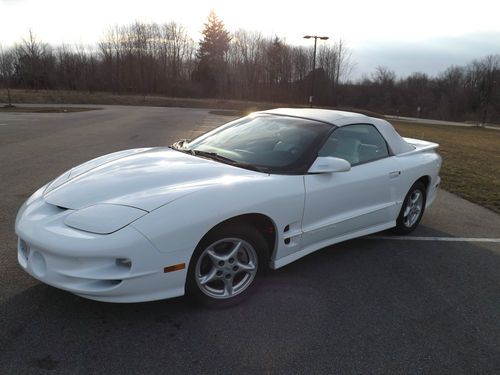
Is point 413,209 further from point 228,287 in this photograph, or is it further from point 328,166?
point 228,287

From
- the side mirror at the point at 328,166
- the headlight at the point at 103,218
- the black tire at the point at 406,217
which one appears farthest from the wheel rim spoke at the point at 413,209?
the headlight at the point at 103,218

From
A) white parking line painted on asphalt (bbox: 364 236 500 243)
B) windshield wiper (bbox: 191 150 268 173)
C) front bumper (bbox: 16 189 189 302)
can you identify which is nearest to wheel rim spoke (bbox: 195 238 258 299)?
front bumper (bbox: 16 189 189 302)

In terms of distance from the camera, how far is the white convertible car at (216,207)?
246cm

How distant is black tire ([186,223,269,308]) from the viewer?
271 centimetres

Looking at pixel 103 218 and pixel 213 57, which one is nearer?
pixel 103 218

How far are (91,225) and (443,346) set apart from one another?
244cm

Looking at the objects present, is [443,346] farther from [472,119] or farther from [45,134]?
[472,119]

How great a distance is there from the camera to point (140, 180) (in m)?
3.01

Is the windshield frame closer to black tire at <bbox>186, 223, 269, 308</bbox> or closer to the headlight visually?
black tire at <bbox>186, 223, 269, 308</bbox>

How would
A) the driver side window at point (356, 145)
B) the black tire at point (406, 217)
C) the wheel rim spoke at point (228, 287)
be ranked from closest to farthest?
1. the wheel rim spoke at point (228, 287)
2. the driver side window at point (356, 145)
3. the black tire at point (406, 217)

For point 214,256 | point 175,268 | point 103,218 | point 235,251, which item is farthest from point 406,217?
point 103,218

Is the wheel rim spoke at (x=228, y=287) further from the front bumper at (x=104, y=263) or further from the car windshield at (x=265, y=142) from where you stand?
the car windshield at (x=265, y=142)

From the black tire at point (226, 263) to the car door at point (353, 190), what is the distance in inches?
20.0

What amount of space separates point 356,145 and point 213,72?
70.5 metres
